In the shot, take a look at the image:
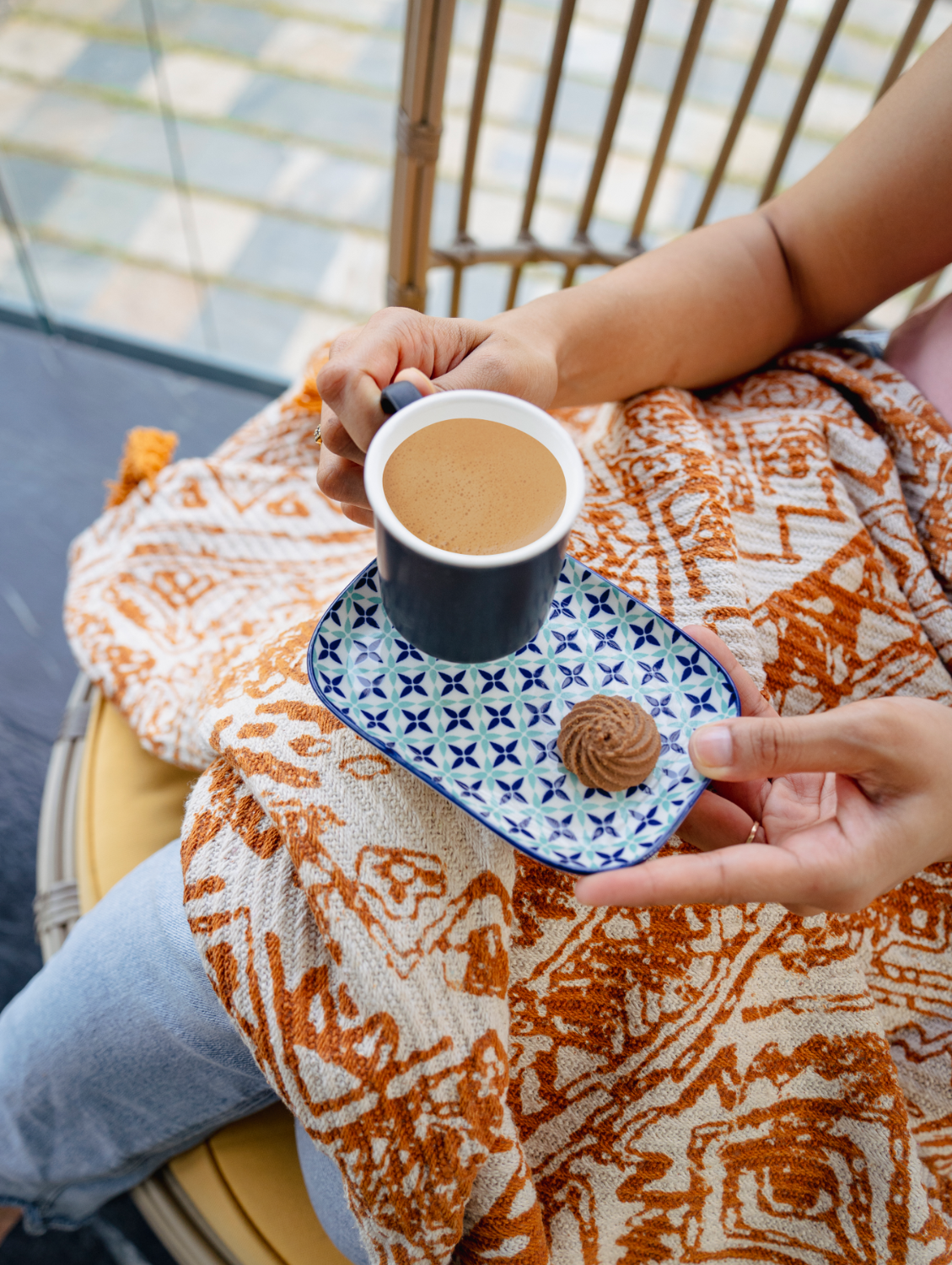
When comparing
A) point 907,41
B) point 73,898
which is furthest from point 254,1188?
point 907,41

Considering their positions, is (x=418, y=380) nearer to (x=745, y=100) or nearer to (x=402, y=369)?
(x=402, y=369)

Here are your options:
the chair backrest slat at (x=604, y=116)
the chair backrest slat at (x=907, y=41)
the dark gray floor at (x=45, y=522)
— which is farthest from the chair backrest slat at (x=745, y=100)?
the dark gray floor at (x=45, y=522)

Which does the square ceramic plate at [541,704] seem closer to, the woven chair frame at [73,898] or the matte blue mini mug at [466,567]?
the matte blue mini mug at [466,567]

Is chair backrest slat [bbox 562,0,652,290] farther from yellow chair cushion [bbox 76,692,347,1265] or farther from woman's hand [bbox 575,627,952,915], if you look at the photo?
yellow chair cushion [bbox 76,692,347,1265]

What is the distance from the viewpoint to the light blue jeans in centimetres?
58

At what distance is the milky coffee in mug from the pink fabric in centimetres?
40

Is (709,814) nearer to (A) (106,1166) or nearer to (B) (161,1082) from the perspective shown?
(B) (161,1082)

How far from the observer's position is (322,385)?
521 millimetres

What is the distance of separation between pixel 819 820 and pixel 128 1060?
48cm

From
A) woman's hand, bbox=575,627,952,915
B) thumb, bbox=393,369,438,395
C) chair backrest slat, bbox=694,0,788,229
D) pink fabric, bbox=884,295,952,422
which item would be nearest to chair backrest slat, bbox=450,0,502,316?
chair backrest slat, bbox=694,0,788,229

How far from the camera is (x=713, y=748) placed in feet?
1.54

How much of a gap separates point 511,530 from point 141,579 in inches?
19.7

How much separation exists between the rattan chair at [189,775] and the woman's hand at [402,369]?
1.21 ft

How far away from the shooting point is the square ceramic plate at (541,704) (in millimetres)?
483
